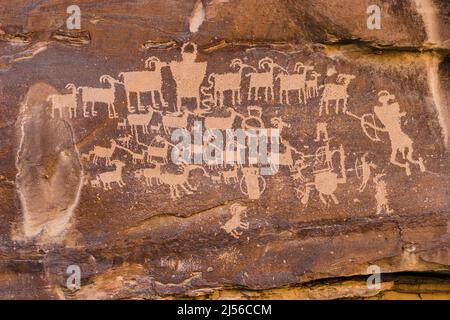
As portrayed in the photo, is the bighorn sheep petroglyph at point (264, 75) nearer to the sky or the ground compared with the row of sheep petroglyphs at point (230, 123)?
nearer to the sky

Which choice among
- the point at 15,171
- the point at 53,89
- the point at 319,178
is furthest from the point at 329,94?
the point at 15,171

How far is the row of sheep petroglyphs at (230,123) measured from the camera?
302 centimetres

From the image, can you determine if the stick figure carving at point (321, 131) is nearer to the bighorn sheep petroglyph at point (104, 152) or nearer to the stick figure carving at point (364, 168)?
the stick figure carving at point (364, 168)

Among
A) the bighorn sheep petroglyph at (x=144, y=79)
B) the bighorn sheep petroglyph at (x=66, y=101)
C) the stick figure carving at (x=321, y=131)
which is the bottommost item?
the stick figure carving at (x=321, y=131)

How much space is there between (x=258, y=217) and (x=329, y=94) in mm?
715

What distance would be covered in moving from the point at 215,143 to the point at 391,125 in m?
0.90

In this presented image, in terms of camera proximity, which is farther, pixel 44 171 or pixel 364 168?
pixel 364 168

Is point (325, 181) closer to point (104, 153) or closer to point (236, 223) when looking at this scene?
point (236, 223)

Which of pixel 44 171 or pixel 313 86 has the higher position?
pixel 313 86

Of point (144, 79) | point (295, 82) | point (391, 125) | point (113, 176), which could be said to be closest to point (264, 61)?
point (295, 82)

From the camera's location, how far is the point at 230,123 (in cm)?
305

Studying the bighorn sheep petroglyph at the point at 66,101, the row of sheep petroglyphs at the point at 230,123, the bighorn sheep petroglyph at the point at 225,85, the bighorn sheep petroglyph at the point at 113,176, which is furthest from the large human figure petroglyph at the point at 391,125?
the bighorn sheep petroglyph at the point at 66,101

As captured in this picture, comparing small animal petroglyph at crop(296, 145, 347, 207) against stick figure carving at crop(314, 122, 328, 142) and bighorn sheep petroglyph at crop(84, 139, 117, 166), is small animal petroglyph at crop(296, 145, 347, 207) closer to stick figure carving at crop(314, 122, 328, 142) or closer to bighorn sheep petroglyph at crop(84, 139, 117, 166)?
stick figure carving at crop(314, 122, 328, 142)

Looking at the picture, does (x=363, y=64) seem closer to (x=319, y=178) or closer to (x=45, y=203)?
(x=319, y=178)
